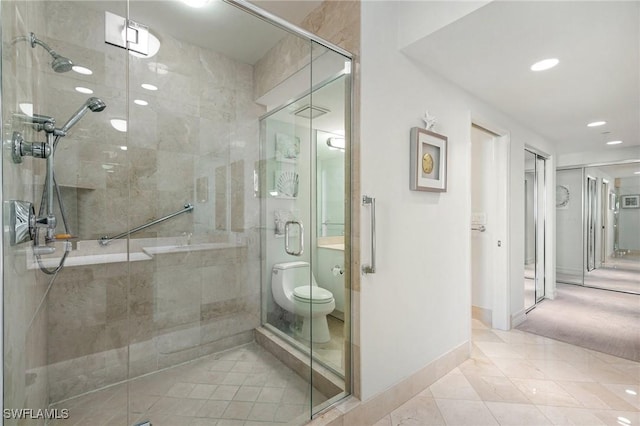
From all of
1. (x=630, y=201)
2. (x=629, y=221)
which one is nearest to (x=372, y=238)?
(x=630, y=201)

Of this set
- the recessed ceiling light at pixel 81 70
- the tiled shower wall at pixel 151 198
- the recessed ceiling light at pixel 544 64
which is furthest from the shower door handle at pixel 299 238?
the recessed ceiling light at pixel 544 64

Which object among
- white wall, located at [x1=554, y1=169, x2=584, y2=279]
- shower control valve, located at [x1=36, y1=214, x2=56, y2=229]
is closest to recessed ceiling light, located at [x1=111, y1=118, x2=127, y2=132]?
shower control valve, located at [x1=36, y1=214, x2=56, y2=229]

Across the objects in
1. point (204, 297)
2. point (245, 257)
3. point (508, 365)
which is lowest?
point (508, 365)

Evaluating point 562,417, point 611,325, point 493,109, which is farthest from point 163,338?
point 611,325

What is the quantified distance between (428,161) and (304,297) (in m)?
1.37

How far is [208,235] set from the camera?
226cm

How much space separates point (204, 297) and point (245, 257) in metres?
0.43

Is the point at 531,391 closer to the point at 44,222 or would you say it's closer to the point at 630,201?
the point at 44,222

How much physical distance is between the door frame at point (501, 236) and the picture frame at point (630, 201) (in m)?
3.06

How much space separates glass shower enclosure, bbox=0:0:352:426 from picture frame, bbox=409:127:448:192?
553 millimetres

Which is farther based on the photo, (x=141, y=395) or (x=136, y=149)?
(x=136, y=149)

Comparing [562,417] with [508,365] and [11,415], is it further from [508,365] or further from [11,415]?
[11,415]

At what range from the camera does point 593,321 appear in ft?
10.7

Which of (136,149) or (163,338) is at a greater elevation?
(136,149)
